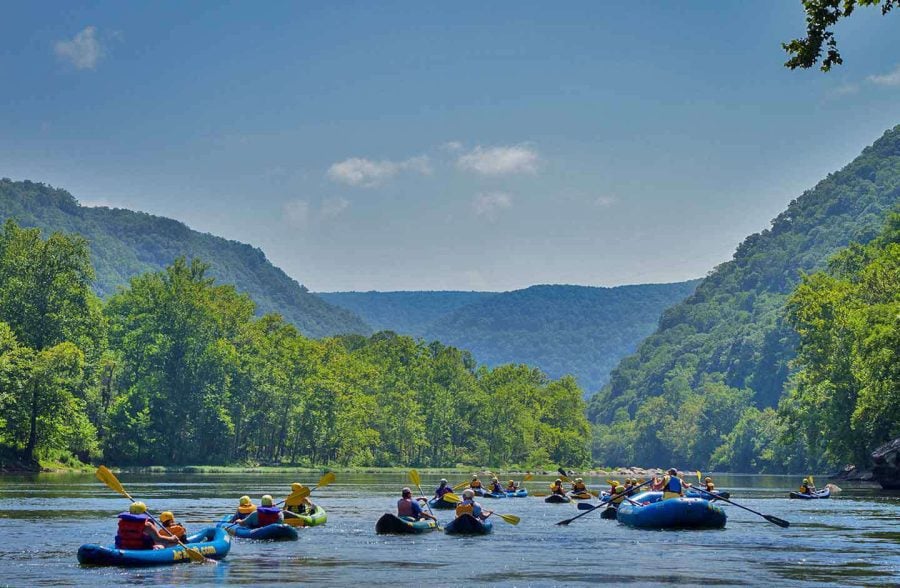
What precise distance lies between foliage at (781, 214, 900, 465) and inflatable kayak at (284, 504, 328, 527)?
4607 cm

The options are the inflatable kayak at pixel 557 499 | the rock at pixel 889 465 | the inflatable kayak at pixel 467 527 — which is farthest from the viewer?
the rock at pixel 889 465

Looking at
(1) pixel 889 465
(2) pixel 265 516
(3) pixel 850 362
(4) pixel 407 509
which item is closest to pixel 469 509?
(4) pixel 407 509

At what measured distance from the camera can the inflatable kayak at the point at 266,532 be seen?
3969 cm

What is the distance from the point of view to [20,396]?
281 feet

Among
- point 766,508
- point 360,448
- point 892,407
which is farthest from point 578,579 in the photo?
point 360,448

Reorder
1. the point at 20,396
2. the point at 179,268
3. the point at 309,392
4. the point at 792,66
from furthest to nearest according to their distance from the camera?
the point at 309,392 < the point at 179,268 < the point at 20,396 < the point at 792,66

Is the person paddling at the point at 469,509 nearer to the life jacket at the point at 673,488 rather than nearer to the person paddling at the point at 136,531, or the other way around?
the life jacket at the point at 673,488

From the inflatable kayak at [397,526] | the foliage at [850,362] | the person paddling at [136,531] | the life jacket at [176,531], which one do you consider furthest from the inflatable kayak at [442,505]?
the foliage at [850,362]

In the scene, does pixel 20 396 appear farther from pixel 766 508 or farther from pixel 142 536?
pixel 142 536

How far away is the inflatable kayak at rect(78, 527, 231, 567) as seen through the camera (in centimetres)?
3033

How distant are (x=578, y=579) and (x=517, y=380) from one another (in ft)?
541

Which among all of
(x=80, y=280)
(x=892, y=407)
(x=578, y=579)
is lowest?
(x=578, y=579)

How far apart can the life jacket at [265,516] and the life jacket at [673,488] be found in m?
16.3

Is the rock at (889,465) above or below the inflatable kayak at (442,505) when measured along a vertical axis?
above
